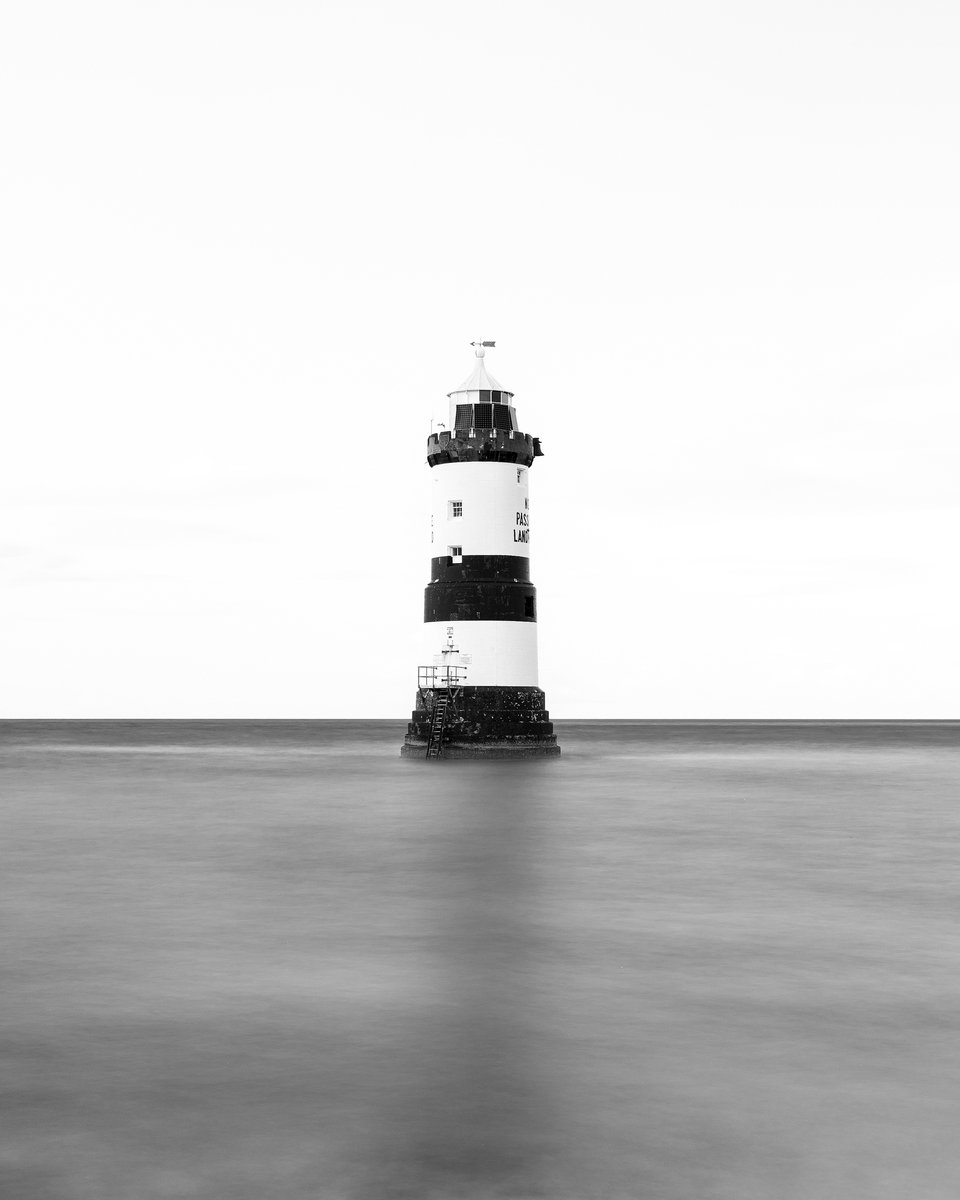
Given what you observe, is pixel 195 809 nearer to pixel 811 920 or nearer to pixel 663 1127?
pixel 811 920

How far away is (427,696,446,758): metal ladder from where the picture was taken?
130 ft

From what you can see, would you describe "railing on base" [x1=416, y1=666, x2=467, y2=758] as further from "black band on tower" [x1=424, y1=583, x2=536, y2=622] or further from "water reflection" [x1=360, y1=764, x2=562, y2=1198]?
"water reflection" [x1=360, y1=764, x2=562, y2=1198]

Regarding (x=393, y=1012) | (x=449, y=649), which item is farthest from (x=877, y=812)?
(x=393, y=1012)

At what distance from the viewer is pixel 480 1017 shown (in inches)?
374

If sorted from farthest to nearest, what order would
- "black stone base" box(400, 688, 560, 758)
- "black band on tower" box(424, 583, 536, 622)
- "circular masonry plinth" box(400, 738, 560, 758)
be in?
"circular masonry plinth" box(400, 738, 560, 758), "black stone base" box(400, 688, 560, 758), "black band on tower" box(424, 583, 536, 622)

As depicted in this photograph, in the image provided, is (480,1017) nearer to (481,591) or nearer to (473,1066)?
Result: (473,1066)

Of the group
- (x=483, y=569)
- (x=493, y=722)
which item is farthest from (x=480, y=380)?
(x=493, y=722)

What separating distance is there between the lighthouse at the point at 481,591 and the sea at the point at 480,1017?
15.5 metres

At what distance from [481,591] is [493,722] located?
13.4 feet

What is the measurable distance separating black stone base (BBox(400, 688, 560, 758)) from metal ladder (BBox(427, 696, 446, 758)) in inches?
5.6

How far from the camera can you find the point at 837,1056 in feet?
27.2

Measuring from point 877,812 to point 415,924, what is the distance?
1832 centimetres

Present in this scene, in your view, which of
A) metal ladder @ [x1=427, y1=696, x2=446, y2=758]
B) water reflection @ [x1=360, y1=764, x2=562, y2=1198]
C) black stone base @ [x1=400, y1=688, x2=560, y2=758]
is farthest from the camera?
metal ladder @ [x1=427, y1=696, x2=446, y2=758]

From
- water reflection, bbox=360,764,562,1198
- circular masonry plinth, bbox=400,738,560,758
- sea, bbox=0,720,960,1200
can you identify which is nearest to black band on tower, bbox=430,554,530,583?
circular masonry plinth, bbox=400,738,560,758
